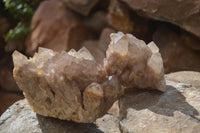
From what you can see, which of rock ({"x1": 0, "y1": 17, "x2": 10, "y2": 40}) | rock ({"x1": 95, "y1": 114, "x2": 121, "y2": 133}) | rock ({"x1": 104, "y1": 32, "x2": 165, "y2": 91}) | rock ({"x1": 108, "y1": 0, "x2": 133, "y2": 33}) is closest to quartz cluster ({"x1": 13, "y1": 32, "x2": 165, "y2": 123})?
rock ({"x1": 104, "y1": 32, "x2": 165, "y2": 91})

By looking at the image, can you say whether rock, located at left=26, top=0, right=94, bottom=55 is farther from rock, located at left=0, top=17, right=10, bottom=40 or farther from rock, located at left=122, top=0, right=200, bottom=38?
rock, located at left=122, top=0, right=200, bottom=38

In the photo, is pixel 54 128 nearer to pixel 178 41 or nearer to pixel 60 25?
pixel 178 41

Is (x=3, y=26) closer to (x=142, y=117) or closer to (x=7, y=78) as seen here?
(x=7, y=78)

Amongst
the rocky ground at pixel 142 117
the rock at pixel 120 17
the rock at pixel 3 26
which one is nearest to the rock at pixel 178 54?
the rock at pixel 120 17

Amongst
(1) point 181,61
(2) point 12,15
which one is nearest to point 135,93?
(1) point 181,61

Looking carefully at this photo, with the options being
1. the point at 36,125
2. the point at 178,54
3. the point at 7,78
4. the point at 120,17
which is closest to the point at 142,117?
the point at 36,125

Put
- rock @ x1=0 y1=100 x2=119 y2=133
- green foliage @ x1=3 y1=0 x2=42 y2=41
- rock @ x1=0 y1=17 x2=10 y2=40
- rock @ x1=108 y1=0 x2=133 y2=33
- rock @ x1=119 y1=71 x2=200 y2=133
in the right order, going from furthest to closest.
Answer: rock @ x1=0 y1=17 x2=10 y2=40
green foliage @ x1=3 y1=0 x2=42 y2=41
rock @ x1=108 y1=0 x2=133 y2=33
rock @ x1=0 y1=100 x2=119 y2=133
rock @ x1=119 y1=71 x2=200 y2=133

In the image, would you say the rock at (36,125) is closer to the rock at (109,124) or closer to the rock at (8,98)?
the rock at (109,124)
